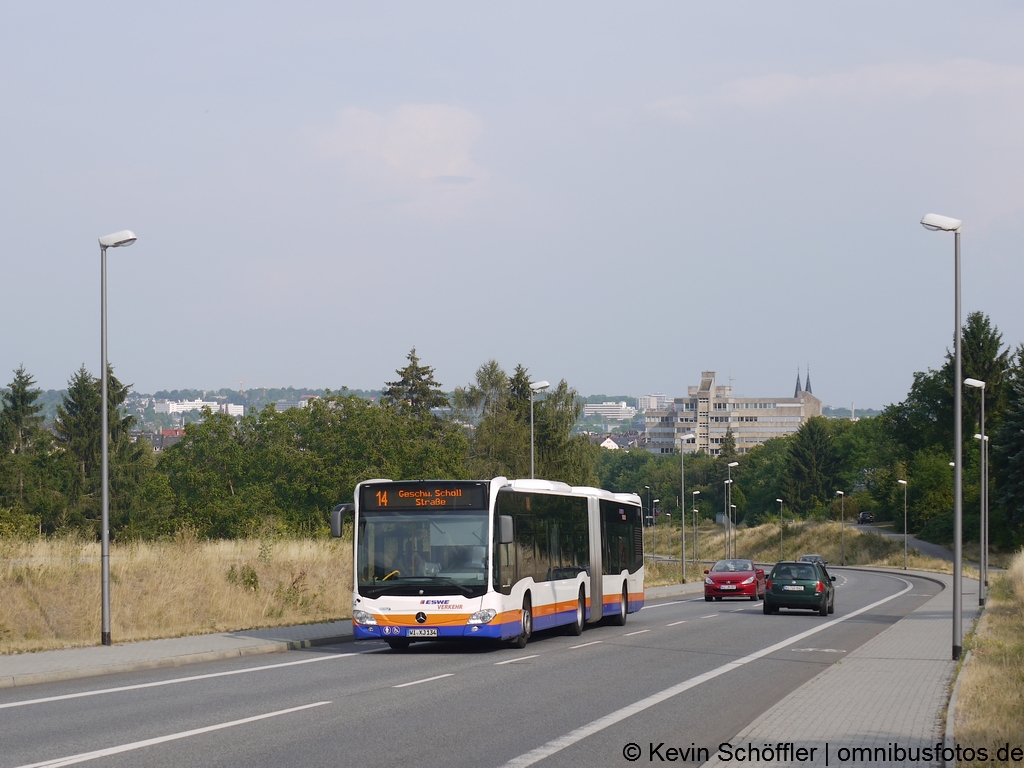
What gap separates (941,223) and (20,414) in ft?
255

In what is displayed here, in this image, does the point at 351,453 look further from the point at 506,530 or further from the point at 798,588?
the point at 506,530

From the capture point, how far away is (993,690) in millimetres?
13633

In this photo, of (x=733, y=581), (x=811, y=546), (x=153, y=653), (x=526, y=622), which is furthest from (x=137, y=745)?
(x=811, y=546)

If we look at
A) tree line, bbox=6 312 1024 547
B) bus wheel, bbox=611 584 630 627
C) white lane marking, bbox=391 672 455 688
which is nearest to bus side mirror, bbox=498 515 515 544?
white lane marking, bbox=391 672 455 688

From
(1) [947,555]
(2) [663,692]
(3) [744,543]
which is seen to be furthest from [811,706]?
(3) [744,543]

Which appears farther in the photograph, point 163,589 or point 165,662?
point 163,589

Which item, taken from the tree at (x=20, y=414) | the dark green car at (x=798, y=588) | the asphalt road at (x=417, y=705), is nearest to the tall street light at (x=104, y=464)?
the asphalt road at (x=417, y=705)

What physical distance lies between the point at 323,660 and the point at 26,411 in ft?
241

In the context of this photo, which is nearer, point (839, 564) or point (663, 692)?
point (663, 692)

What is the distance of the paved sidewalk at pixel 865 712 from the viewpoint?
33.6ft

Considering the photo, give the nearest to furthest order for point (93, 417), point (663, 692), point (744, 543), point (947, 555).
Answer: point (663, 692) < point (93, 417) < point (947, 555) < point (744, 543)

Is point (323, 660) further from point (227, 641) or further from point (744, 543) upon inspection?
point (744, 543)

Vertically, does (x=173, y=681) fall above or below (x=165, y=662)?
above

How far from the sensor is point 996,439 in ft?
291
